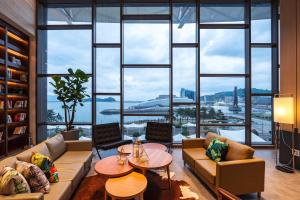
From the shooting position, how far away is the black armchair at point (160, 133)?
491 cm

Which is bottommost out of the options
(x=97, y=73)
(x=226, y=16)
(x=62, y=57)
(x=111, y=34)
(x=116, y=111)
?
(x=116, y=111)

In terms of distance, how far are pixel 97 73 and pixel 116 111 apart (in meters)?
1.26

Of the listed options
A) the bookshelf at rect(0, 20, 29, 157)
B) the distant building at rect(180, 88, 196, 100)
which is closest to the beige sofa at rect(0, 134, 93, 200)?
the bookshelf at rect(0, 20, 29, 157)

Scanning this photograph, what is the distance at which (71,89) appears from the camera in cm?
505

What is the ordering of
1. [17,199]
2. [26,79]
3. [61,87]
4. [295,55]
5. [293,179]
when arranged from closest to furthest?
[17,199] → [293,179] → [295,55] → [61,87] → [26,79]

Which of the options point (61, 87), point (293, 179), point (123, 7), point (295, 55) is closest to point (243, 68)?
point (295, 55)

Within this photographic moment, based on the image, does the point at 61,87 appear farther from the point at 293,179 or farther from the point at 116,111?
the point at 293,179

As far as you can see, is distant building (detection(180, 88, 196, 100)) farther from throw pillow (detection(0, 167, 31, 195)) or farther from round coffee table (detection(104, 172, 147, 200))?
throw pillow (detection(0, 167, 31, 195))

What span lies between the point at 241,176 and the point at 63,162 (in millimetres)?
2888

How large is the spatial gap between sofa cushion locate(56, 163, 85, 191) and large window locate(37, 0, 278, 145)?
2455 millimetres

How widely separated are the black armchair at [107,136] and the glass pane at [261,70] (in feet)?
13.5

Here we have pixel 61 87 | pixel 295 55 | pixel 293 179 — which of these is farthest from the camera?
pixel 61 87

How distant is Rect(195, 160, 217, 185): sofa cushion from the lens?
111 inches

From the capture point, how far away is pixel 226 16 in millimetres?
5641
